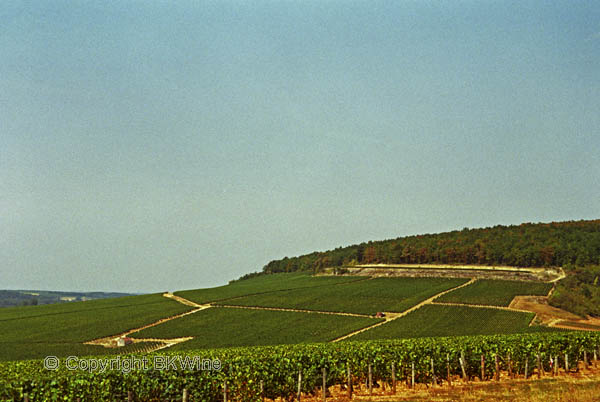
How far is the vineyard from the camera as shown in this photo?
23.0 m

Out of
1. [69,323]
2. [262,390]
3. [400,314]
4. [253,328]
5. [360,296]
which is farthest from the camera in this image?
[360,296]

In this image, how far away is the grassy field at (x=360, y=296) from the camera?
293ft

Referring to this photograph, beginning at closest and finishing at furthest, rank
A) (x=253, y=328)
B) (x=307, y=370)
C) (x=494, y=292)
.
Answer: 1. (x=307, y=370)
2. (x=253, y=328)
3. (x=494, y=292)

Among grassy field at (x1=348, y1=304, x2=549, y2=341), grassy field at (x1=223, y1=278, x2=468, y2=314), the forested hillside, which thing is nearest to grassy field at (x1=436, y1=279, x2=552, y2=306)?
grassy field at (x1=223, y1=278, x2=468, y2=314)

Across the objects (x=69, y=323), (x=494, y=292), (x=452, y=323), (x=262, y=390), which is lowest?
(x=452, y=323)

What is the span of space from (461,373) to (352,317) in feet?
161

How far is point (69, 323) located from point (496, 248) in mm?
119912

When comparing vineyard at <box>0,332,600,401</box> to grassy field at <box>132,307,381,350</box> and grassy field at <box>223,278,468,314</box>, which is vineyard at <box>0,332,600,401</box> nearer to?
grassy field at <box>132,307,381,350</box>

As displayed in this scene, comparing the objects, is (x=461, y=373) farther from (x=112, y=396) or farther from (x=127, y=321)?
(x=127, y=321)

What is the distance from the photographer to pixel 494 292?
324 feet

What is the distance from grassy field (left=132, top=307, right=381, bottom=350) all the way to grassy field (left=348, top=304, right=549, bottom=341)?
4.99m

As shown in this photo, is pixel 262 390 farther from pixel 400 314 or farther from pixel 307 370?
pixel 400 314

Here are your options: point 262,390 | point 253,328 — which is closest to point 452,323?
point 253,328

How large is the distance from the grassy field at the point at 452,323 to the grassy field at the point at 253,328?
499 centimetres
